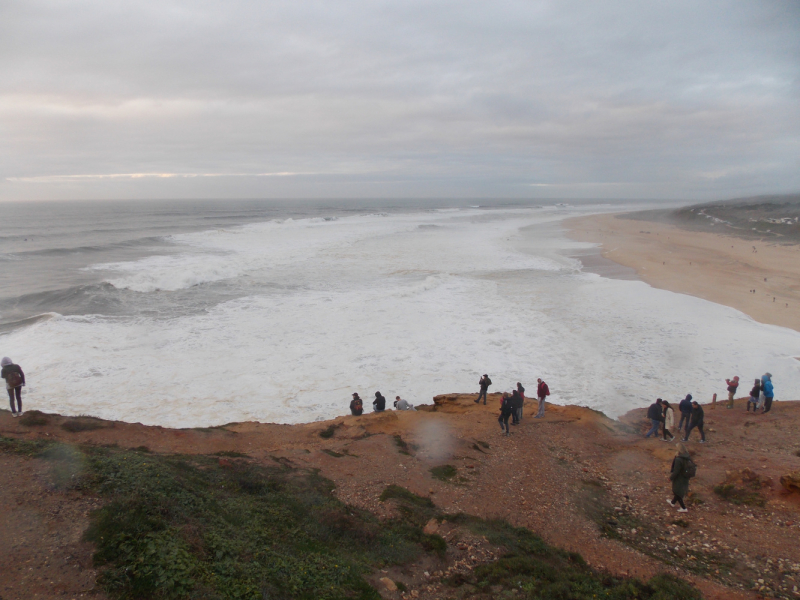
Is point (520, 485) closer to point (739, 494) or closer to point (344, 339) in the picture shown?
point (739, 494)

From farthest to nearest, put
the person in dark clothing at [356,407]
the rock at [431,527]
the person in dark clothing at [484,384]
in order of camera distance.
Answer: the person in dark clothing at [484,384] → the person in dark clothing at [356,407] → the rock at [431,527]

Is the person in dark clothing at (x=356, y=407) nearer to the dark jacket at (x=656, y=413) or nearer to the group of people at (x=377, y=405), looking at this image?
the group of people at (x=377, y=405)

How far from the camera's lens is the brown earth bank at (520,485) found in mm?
5129

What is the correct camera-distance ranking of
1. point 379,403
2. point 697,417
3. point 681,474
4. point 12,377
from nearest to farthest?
point 681,474 → point 12,377 → point 697,417 → point 379,403

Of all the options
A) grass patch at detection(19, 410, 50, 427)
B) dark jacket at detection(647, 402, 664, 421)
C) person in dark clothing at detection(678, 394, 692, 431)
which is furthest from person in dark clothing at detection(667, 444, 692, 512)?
grass patch at detection(19, 410, 50, 427)

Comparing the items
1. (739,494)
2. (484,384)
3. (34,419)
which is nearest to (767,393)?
(739,494)

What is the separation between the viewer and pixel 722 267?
30250 millimetres

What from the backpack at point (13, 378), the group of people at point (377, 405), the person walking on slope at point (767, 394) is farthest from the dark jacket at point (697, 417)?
the backpack at point (13, 378)

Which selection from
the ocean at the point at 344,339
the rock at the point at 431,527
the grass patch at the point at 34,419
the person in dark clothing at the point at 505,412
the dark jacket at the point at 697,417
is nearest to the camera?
→ the rock at the point at 431,527

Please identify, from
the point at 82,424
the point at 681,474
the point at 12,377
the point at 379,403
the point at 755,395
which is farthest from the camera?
the point at 379,403

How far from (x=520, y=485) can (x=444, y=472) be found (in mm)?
1455

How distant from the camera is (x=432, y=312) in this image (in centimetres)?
2053

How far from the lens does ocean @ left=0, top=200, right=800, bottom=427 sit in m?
13.1

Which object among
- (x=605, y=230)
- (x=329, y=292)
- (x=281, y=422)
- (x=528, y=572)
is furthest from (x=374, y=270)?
(x=605, y=230)
